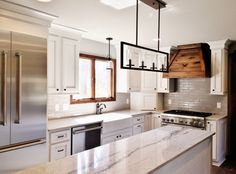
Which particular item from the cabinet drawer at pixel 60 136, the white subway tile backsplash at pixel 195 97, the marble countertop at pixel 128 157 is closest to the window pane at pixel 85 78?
the cabinet drawer at pixel 60 136

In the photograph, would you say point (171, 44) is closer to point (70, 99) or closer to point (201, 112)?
point (201, 112)

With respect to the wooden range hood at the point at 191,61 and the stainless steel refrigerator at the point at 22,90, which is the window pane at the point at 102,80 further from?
the stainless steel refrigerator at the point at 22,90

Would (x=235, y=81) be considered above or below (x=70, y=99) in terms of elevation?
above

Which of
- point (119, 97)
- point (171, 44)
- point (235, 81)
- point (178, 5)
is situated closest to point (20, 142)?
point (178, 5)

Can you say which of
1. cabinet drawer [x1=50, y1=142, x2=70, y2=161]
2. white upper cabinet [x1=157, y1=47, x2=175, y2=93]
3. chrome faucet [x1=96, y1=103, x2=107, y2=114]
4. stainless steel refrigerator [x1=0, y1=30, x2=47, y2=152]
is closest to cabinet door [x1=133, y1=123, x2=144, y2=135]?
chrome faucet [x1=96, y1=103, x2=107, y2=114]

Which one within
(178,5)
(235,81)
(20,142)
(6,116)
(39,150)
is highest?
(178,5)

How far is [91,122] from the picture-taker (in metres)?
3.54

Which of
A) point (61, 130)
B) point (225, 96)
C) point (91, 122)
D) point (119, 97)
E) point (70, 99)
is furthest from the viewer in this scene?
point (119, 97)

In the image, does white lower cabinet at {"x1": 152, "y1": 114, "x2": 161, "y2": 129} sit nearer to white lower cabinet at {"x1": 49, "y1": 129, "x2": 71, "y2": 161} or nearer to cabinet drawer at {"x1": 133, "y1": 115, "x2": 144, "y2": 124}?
cabinet drawer at {"x1": 133, "y1": 115, "x2": 144, "y2": 124}

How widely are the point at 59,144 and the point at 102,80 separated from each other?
2139 mm

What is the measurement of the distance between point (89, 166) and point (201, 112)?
3.84 metres

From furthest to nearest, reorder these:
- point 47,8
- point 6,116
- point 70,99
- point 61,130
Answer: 1. point 70,99
2. point 61,130
3. point 47,8
4. point 6,116

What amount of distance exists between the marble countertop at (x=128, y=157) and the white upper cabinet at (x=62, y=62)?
5.54 ft

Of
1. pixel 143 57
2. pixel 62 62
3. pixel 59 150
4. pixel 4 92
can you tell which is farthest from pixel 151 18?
pixel 59 150
